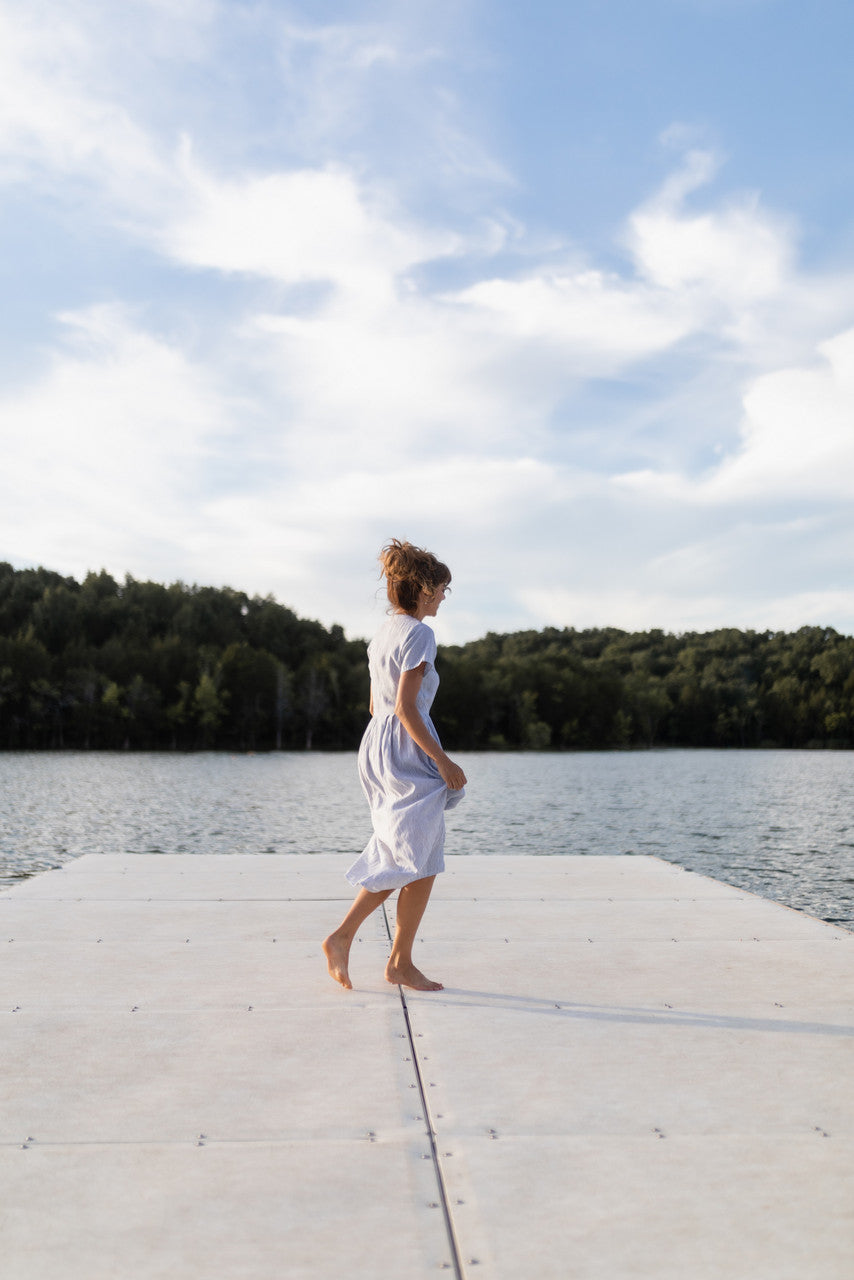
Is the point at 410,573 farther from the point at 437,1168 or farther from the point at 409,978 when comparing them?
the point at 437,1168


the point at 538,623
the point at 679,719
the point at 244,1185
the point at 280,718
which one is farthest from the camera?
the point at 538,623

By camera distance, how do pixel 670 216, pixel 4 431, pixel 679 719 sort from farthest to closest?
1. pixel 679 719
2. pixel 4 431
3. pixel 670 216

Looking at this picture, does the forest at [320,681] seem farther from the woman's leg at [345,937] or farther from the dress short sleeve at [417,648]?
the dress short sleeve at [417,648]

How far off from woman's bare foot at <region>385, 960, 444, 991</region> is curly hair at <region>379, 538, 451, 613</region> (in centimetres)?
127

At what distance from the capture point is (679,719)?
93062mm

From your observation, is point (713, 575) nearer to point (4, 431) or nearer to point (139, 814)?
point (4, 431)

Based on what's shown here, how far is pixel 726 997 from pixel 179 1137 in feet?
6.43

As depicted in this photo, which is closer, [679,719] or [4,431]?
[4,431]

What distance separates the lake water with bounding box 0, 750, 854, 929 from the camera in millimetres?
14508

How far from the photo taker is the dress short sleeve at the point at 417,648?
10.5 ft

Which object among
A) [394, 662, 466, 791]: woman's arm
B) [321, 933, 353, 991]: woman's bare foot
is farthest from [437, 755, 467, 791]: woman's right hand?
[321, 933, 353, 991]: woman's bare foot

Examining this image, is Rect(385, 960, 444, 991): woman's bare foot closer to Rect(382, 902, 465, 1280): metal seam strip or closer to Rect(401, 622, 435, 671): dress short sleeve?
Rect(382, 902, 465, 1280): metal seam strip

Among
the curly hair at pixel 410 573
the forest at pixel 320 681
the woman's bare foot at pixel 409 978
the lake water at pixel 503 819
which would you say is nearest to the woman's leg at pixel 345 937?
the woman's bare foot at pixel 409 978

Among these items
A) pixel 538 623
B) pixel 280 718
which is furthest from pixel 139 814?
pixel 538 623
